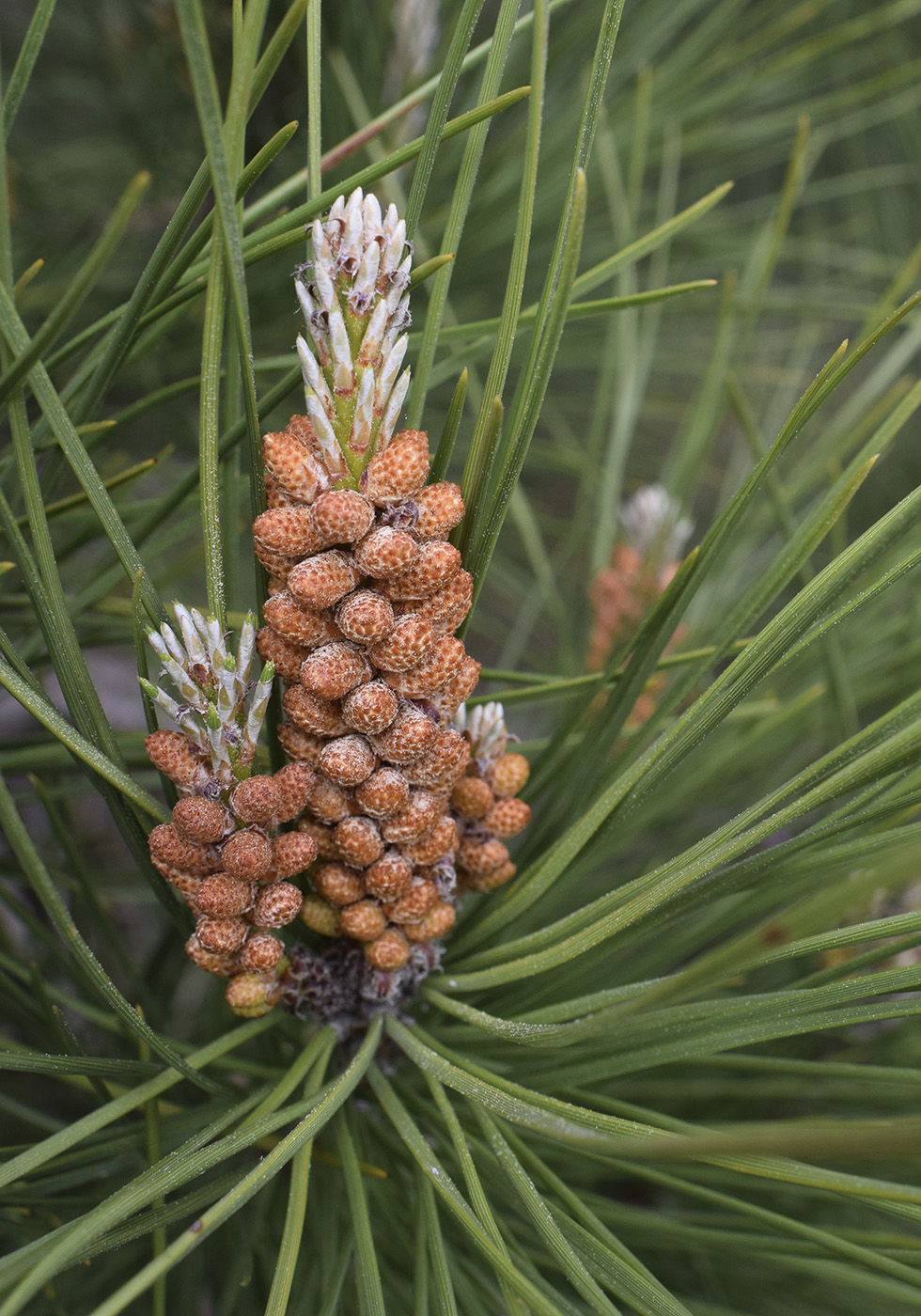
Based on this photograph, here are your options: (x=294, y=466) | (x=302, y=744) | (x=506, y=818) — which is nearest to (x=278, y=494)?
(x=294, y=466)

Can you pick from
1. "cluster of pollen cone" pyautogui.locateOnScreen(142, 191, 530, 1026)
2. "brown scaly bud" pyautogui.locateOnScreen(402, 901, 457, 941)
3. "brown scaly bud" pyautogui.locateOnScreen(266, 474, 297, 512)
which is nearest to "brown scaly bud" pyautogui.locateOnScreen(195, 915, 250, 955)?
"cluster of pollen cone" pyautogui.locateOnScreen(142, 191, 530, 1026)

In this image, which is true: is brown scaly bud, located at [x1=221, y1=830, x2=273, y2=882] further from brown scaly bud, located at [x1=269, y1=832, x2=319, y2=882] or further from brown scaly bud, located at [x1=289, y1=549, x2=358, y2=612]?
brown scaly bud, located at [x1=289, y1=549, x2=358, y2=612]

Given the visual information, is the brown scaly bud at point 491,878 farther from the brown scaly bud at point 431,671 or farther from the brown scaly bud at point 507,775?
the brown scaly bud at point 431,671

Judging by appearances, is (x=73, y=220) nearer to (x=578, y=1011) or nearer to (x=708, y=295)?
(x=708, y=295)

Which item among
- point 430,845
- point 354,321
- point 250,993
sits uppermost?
point 354,321

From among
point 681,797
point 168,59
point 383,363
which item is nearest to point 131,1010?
point 383,363

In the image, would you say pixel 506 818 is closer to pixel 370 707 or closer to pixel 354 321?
pixel 370 707
